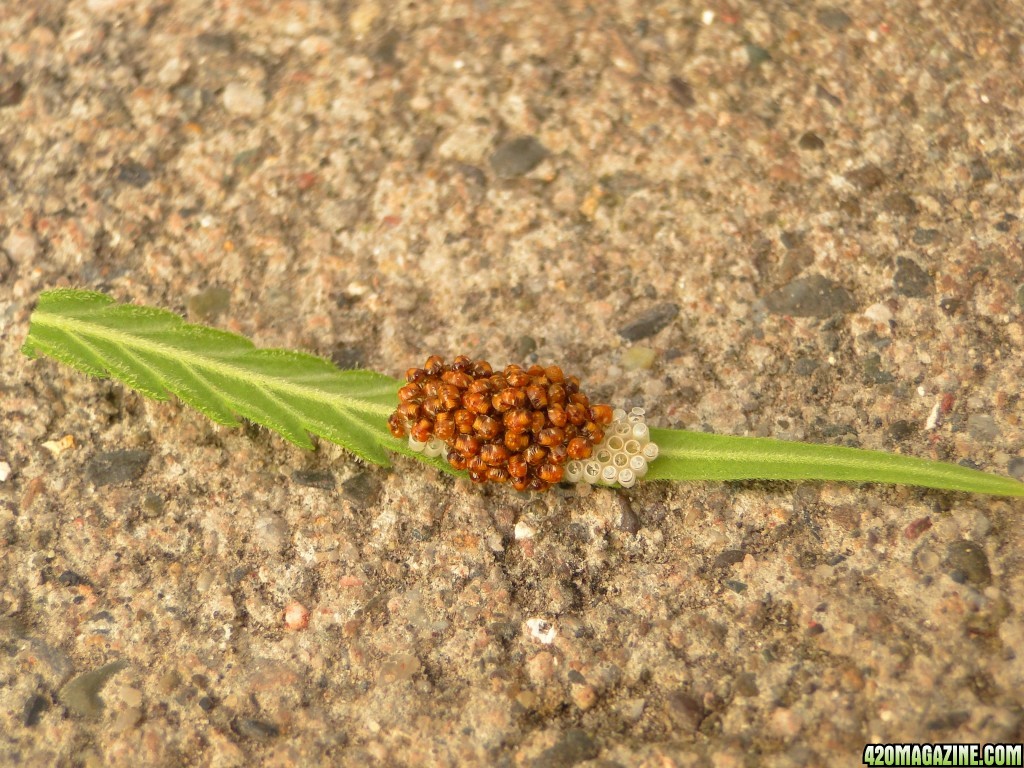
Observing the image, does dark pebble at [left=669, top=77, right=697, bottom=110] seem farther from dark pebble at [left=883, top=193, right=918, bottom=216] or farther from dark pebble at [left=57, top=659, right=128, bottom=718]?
dark pebble at [left=57, top=659, right=128, bottom=718]

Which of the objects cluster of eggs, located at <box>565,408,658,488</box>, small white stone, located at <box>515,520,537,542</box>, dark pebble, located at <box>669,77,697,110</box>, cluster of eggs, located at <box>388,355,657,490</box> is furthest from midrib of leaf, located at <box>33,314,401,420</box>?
dark pebble, located at <box>669,77,697,110</box>

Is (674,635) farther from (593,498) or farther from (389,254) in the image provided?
(389,254)

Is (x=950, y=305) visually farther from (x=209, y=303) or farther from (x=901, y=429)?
(x=209, y=303)

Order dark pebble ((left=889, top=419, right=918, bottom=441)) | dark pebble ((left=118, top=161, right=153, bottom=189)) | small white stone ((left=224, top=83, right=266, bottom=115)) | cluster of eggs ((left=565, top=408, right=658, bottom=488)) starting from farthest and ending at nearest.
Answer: small white stone ((left=224, top=83, right=266, bottom=115)), dark pebble ((left=118, top=161, right=153, bottom=189)), dark pebble ((left=889, top=419, right=918, bottom=441)), cluster of eggs ((left=565, top=408, right=658, bottom=488))

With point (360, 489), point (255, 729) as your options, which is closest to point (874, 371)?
point (360, 489)

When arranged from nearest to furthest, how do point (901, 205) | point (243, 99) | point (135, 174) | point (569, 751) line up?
1. point (569, 751)
2. point (901, 205)
3. point (135, 174)
4. point (243, 99)

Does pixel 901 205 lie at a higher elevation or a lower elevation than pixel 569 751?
higher
